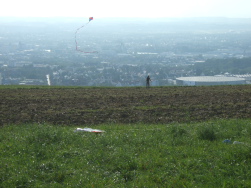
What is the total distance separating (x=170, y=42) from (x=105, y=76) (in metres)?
49.3

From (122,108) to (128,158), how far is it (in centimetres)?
866

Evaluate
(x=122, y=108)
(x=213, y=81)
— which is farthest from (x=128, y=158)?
(x=213, y=81)

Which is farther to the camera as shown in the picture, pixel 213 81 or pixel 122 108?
pixel 213 81

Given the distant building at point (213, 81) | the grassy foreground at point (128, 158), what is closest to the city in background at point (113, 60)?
the distant building at point (213, 81)

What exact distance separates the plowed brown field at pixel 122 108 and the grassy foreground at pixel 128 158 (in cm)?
297

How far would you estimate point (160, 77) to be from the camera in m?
58.7

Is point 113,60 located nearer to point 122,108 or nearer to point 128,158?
point 122,108

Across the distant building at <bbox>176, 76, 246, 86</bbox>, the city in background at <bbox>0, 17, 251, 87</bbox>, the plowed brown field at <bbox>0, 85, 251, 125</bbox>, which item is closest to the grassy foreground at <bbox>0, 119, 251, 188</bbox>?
the plowed brown field at <bbox>0, 85, 251, 125</bbox>

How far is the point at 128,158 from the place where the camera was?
9.25 m

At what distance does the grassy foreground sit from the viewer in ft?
26.3

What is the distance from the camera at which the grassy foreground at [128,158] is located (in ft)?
26.3

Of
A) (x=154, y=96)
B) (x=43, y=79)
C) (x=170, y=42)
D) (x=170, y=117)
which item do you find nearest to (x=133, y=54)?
(x=170, y=42)

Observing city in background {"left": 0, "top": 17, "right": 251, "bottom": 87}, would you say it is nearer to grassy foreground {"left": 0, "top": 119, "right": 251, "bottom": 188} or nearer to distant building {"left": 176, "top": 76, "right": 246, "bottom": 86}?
distant building {"left": 176, "top": 76, "right": 246, "bottom": 86}

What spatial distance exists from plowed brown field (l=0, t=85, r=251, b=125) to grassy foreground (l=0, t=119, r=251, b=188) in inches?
117
